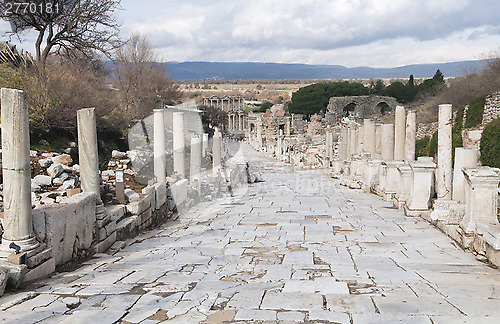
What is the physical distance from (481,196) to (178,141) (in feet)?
30.9

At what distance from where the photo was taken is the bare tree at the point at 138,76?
90.5 ft

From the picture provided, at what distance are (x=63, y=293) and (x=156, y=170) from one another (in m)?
6.95

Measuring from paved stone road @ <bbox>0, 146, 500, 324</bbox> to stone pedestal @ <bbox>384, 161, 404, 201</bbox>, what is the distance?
244 centimetres

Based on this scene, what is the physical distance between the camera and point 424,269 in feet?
17.6

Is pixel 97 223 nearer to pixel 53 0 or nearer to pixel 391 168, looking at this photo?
pixel 391 168

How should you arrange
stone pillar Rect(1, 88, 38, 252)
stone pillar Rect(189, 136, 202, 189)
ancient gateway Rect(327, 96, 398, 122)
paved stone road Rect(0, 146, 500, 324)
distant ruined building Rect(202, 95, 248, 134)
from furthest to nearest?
distant ruined building Rect(202, 95, 248, 134)
ancient gateway Rect(327, 96, 398, 122)
stone pillar Rect(189, 136, 202, 189)
stone pillar Rect(1, 88, 38, 252)
paved stone road Rect(0, 146, 500, 324)

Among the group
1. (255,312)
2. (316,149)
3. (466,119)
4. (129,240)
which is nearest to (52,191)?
(129,240)

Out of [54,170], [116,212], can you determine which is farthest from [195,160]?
[116,212]

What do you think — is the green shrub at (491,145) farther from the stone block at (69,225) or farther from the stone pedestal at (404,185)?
the stone block at (69,225)

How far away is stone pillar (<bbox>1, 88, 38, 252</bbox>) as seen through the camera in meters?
5.14

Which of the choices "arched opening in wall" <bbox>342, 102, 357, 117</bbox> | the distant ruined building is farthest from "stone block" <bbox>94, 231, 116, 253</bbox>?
the distant ruined building

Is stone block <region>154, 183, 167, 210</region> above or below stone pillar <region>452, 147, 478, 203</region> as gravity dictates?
below

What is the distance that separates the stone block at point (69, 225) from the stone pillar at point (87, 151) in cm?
38

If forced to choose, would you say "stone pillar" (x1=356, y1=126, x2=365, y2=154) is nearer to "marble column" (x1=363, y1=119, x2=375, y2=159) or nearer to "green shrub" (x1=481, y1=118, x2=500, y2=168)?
"marble column" (x1=363, y1=119, x2=375, y2=159)
